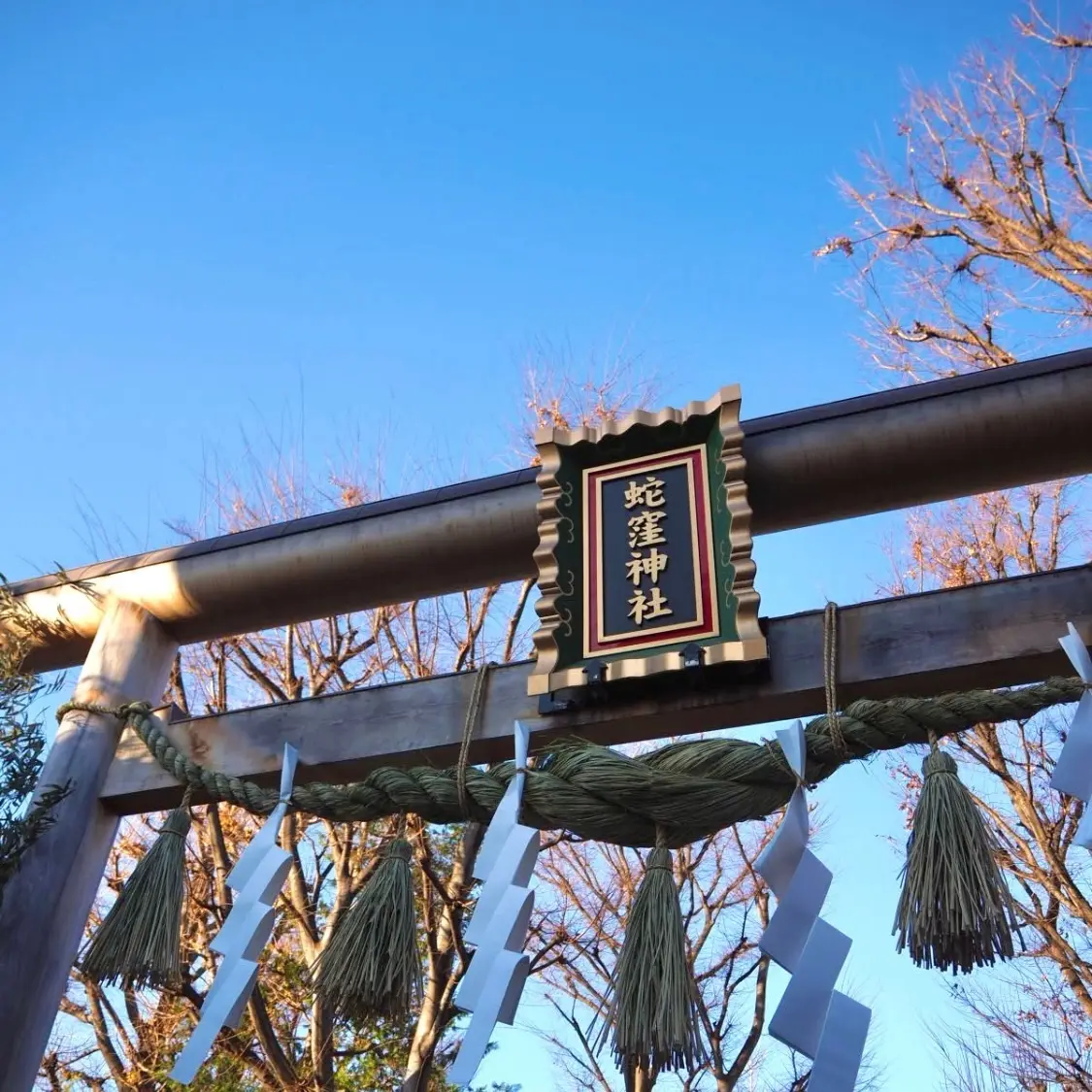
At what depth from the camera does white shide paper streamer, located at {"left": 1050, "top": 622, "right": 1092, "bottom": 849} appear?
1.96 metres

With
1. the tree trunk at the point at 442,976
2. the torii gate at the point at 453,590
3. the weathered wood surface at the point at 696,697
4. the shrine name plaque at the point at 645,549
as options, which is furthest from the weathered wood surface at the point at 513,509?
the tree trunk at the point at 442,976

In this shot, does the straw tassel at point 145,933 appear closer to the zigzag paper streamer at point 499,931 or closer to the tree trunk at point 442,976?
the zigzag paper streamer at point 499,931

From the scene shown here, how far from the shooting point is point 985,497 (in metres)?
7.45

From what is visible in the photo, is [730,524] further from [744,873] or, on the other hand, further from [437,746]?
[744,873]

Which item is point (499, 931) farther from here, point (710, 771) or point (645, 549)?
point (645, 549)

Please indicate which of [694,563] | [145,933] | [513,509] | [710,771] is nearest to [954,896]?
[710,771]

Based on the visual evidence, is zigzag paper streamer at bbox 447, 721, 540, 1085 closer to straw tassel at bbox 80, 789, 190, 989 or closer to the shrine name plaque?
the shrine name plaque

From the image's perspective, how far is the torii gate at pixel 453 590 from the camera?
2309 millimetres

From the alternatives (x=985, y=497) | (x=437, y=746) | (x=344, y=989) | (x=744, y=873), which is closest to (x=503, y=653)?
(x=744, y=873)

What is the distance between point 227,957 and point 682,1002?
98 centimetres

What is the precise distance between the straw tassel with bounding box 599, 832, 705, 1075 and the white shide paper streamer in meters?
0.72

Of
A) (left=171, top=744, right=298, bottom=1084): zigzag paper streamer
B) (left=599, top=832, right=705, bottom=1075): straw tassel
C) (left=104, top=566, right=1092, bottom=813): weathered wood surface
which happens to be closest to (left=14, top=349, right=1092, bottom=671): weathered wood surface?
(left=104, top=566, right=1092, bottom=813): weathered wood surface

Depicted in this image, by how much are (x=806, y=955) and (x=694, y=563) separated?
918 mm

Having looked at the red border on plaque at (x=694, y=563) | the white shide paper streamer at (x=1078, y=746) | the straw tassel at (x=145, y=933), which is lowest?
the straw tassel at (x=145, y=933)
